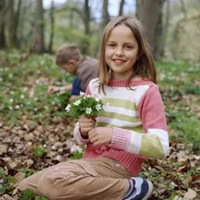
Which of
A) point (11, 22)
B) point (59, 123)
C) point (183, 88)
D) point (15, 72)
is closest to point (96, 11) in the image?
point (11, 22)

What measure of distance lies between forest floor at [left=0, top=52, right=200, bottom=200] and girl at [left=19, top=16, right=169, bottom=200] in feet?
1.00

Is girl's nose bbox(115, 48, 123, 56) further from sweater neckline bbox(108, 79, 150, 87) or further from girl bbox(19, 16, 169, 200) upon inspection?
sweater neckline bbox(108, 79, 150, 87)

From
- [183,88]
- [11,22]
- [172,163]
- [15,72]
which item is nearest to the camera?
[172,163]

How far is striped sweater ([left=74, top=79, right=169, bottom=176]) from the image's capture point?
306 centimetres

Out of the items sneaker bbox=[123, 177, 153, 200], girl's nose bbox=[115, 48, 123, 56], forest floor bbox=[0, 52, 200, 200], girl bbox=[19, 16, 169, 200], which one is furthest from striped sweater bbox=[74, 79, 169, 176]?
forest floor bbox=[0, 52, 200, 200]

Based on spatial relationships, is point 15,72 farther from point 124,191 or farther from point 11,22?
point 11,22

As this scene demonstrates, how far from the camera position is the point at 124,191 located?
3211mm

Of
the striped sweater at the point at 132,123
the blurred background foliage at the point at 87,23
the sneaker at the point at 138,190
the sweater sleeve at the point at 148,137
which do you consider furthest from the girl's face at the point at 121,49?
the blurred background foliage at the point at 87,23

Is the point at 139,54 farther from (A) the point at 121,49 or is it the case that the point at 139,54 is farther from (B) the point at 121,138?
(B) the point at 121,138

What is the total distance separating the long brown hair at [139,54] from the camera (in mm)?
3262

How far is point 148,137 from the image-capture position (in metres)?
3.05

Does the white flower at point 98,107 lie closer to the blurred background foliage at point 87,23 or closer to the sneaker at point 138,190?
the sneaker at point 138,190

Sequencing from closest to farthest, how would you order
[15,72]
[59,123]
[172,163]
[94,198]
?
1. [94,198]
2. [172,163]
3. [59,123]
4. [15,72]

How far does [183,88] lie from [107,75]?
5.32m
